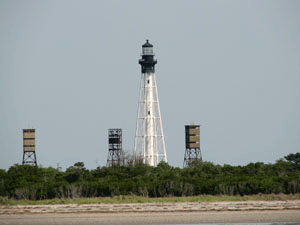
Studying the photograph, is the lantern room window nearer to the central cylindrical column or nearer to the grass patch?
the central cylindrical column

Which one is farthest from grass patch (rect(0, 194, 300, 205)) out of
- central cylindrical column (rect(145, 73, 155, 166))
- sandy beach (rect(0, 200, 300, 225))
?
central cylindrical column (rect(145, 73, 155, 166))

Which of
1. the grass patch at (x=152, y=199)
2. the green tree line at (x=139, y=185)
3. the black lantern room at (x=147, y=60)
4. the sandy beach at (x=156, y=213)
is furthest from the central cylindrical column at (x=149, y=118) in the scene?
the sandy beach at (x=156, y=213)

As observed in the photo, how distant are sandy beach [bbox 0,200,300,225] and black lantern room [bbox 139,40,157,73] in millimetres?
54585

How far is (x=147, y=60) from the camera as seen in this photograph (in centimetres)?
11162

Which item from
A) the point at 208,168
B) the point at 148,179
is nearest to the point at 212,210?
the point at 148,179

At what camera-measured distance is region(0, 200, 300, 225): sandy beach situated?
49688 mm

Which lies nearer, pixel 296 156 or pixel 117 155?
pixel 296 156

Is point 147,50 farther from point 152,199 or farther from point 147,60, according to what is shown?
point 152,199

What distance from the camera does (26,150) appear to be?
115 m

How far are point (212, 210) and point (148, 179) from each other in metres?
17.7

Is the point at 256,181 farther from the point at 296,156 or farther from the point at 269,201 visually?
the point at 296,156

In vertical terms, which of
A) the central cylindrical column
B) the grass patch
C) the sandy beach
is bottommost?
the sandy beach

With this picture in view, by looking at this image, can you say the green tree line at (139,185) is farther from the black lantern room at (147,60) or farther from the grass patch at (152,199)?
the black lantern room at (147,60)

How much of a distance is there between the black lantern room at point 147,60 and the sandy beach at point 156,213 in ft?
179
